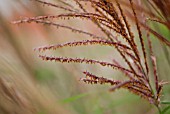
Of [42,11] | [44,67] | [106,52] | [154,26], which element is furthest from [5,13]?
[106,52]

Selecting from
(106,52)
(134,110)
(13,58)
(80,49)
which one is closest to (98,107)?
(134,110)

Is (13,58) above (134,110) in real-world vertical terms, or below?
above

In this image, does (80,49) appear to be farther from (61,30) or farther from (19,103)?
(19,103)

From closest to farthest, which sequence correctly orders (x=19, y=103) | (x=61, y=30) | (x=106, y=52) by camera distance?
1. (x=19, y=103)
2. (x=61, y=30)
3. (x=106, y=52)

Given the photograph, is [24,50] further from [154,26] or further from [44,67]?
[154,26]

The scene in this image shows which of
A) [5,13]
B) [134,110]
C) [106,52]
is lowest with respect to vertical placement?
[134,110]

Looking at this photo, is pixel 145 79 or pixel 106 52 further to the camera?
pixel 106 52

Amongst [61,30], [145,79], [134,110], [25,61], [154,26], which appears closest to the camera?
[145,79]
